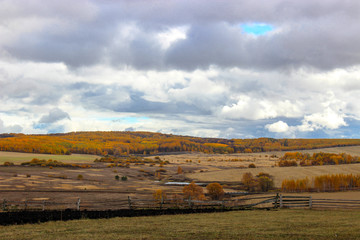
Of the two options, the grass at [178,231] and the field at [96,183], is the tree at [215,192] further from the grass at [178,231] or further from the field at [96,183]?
the grass at [178,231]

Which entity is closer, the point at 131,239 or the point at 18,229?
the point at 131,239

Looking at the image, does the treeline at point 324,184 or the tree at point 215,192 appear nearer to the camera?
the tree at point 215,192

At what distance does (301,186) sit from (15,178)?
73.2 m

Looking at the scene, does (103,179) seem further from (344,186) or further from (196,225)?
(196,225)

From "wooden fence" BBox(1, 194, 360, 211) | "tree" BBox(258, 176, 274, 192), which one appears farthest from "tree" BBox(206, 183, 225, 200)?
"wooden fence" BBox(1, 194, 360, 211)

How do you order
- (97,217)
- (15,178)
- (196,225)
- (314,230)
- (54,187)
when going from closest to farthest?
1. (314,230)
2. (196,225)
3. (97,217)
4. (54,187)
5. (15,178)

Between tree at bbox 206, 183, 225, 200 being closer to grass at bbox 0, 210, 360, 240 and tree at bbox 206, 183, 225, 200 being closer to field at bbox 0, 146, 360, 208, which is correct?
field at bbox 0, 146, 360, 208

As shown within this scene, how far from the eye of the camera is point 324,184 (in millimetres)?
85875

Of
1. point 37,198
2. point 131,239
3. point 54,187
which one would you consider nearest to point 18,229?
point 131,239

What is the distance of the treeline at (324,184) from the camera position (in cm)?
8268

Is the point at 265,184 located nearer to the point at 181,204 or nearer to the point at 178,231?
the point at 181,204

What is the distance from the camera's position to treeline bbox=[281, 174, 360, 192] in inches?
3255

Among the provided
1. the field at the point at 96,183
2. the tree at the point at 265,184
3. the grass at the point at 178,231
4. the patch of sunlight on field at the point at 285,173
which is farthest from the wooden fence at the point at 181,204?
the patch of sunlight on field at the point at 285,173

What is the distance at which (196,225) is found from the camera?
19797mm
